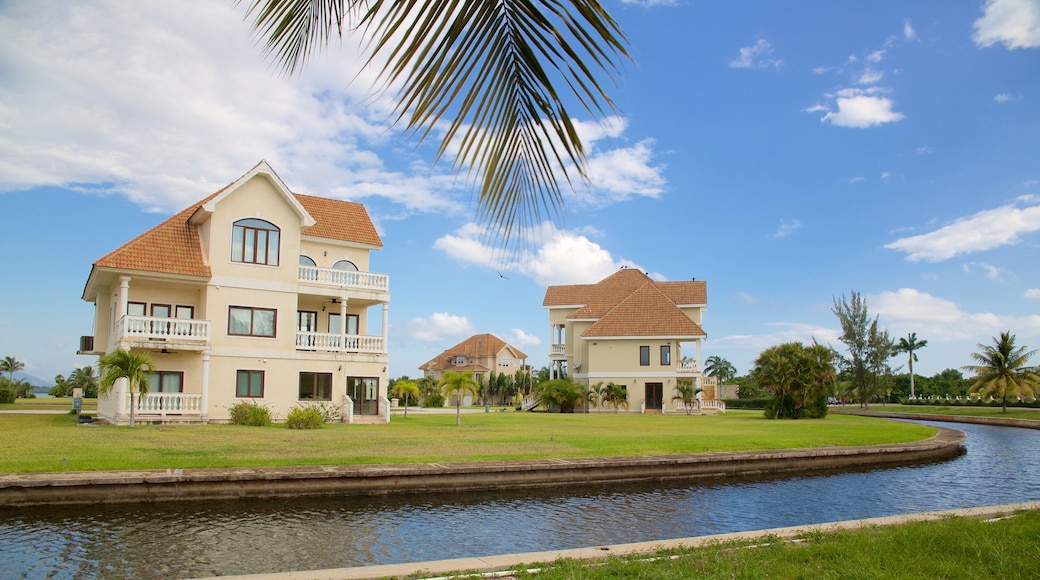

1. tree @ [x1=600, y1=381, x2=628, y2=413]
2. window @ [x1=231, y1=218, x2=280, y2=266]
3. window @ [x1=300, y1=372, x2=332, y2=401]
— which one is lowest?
tree @ [x1=600, y1=381, x2=628, y2=413]

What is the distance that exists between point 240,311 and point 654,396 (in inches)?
1068

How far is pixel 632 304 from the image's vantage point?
48562 mm

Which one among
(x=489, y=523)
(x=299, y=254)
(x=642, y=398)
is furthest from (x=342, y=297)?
(x=642, y=398)

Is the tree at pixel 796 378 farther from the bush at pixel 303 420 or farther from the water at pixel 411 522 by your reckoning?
the bush at pixel 303 420

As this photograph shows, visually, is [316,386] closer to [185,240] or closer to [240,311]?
[240,311]

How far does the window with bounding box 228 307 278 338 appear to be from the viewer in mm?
27328

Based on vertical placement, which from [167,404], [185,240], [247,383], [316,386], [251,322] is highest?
[185,240]

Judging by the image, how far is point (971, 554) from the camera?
684cm

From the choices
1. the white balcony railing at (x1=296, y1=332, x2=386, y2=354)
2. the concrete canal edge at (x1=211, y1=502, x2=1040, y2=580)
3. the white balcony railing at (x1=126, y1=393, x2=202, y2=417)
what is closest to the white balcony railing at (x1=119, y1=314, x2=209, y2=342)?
the white balcony railing at (x1=126, y1=393, x2=202, y2=417)

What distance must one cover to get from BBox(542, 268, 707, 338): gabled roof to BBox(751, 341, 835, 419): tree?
6.39 m

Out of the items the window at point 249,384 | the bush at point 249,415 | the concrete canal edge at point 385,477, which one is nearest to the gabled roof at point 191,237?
the window at point 249,384

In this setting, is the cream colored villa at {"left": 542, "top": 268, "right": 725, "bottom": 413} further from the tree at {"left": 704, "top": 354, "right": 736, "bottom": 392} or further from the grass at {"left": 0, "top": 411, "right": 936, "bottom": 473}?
the tree at {"left": 704, "top": 354, "right": 736, "bottom": 392}

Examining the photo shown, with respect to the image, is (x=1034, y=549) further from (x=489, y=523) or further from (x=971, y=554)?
(x=489, y=523)

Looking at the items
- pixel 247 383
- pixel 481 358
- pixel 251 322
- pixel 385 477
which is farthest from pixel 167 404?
pixel 481 358
